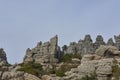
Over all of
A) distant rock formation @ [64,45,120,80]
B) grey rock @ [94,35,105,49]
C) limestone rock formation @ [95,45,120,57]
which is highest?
grey rock @ [94,35,105,49]

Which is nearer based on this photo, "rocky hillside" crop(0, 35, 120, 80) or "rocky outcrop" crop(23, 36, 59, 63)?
"rocky hillside" crop(0, 35, 120, 80)

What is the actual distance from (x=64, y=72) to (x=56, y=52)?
23803mm

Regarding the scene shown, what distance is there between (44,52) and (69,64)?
17040 mm

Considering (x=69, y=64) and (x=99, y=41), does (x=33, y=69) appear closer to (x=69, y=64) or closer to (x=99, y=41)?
(x=69, y=64)

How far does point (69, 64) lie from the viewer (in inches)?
3073

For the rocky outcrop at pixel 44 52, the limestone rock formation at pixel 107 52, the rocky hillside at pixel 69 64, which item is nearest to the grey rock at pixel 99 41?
the rocky hillside at pixel 69 64

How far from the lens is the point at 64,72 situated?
2736 inches

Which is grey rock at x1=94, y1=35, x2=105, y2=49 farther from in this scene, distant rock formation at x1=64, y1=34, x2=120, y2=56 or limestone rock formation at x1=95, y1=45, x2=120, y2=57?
limestone rock formation at x1=95, y1=45, x2=120, y2=57

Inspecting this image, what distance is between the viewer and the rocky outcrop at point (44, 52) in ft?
298

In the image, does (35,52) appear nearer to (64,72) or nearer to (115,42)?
(115,42)

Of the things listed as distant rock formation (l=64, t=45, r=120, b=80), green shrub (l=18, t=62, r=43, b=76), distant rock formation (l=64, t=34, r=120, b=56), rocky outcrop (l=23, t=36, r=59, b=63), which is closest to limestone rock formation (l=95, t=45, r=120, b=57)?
distant rock formation (l=64, t=45, r=120, b=80)

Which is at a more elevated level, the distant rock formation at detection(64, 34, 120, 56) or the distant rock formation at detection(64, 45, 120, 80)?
the distant rock formation at detection(64, 34, 120, 56)

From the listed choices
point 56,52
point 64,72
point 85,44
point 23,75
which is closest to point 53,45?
point 56,52

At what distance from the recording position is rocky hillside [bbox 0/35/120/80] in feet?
201
